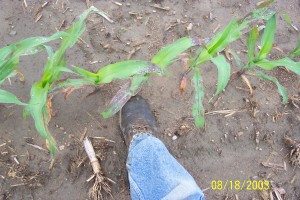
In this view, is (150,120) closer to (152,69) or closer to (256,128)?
(152,69)

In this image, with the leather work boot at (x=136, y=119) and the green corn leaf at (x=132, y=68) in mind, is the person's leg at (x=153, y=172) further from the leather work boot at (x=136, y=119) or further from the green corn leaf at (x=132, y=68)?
the green corn leaf at (x=132, y=68)

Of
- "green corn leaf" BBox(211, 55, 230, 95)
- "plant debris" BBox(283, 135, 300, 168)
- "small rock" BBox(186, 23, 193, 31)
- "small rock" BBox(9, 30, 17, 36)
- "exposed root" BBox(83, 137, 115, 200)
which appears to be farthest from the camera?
"small rock" BBox(186, 23, 193, 31)

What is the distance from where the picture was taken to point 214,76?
1.90 meters

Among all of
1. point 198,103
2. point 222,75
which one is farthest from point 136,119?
point 222,75

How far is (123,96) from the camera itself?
4.97 feet

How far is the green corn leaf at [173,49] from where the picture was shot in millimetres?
1437

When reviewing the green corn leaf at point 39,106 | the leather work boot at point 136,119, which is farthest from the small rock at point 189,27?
the green corn leaf at point 39,106

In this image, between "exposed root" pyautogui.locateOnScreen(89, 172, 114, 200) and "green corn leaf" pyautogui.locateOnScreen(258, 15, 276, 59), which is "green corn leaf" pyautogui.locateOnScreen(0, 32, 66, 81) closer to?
"exposed root" pyautogui.locateOnScreen(89, 172, 114, 200)

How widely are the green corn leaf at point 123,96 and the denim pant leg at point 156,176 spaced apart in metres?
0.19

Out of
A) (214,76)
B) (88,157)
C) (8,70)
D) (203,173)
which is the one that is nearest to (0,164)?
(88,157)

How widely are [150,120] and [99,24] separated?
0.69m

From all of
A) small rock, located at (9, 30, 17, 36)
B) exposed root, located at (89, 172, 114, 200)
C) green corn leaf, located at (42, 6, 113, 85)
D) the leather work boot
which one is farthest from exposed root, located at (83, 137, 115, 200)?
small rock, located at (9, 30, 17, 36)

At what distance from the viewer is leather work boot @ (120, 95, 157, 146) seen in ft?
5.34

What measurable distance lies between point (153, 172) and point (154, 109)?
1.63ft
